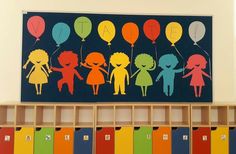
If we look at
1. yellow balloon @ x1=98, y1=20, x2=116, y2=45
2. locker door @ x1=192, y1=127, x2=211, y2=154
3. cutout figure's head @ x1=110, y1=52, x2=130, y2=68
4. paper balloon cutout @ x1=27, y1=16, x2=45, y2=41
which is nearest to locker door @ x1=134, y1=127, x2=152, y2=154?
locker door @ x1=192, y1=127, x2=211, y2=154

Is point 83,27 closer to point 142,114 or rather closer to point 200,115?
point 142,114

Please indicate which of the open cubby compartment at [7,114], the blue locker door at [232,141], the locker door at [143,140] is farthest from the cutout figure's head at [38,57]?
the blue locker door at [232,141]

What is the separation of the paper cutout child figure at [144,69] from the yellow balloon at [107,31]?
1.40 ft

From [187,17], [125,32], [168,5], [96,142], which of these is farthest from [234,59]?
[96,142]

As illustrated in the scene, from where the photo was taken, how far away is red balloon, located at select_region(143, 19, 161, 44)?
11.4ft

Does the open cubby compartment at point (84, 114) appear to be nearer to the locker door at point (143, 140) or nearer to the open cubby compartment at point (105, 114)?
the open cubby compartment at point (105, 114)

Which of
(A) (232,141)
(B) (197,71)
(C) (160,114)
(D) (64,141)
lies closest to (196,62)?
(B) (197,71)

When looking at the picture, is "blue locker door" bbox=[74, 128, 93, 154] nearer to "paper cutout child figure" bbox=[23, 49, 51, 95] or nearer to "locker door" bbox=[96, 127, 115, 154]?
"locker door" bbox=[96, 127, 115, 154]

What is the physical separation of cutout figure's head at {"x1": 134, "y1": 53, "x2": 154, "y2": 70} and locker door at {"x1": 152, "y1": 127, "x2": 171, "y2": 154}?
797 millimetres

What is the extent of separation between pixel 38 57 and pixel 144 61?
1.34 meters

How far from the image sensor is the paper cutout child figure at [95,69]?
342 centimetres

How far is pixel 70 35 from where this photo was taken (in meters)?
3.44

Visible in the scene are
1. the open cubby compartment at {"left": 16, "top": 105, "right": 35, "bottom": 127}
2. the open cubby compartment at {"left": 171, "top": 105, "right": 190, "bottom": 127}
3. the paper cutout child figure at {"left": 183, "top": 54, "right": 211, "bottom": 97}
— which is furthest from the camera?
the paper cutout child figure at {"left": 183, "top": 54, "right": 211, "bottom": 97}

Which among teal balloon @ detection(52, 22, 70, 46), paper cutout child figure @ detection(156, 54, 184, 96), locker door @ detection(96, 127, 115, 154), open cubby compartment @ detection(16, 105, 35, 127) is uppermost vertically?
teal balloon @ detection(52, 22, 70, 46)
